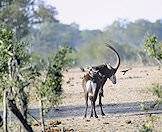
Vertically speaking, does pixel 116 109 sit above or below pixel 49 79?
below

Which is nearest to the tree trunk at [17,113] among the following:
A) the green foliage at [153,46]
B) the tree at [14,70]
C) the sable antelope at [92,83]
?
the tree at [14,70]

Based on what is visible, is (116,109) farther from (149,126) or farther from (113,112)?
(149,126)

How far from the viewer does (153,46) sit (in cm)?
1474

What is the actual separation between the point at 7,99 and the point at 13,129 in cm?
361

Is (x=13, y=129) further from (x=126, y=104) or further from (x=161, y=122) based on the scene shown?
(x=126, y=104)

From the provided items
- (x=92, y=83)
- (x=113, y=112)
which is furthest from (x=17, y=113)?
(x=113, y=112)

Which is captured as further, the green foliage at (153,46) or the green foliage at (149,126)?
the green foliage at (153,46)

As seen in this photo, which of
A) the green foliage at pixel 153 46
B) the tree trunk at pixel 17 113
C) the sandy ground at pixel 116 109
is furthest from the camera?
the sandy ground at pixel 116 109

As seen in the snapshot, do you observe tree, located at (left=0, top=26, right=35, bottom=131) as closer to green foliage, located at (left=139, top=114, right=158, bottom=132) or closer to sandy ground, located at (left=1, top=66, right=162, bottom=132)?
green foliage, located at (left=139, top=114, right=158, bottom=132)

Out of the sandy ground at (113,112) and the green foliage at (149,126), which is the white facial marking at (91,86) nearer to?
the sandy ground at (113,112)

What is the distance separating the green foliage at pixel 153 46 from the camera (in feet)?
48.0

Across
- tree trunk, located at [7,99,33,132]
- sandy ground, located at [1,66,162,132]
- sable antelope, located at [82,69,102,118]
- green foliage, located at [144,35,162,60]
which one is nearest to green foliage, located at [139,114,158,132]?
sandy ground, located at [1,66,162,132]

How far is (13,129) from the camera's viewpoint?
16.8 m

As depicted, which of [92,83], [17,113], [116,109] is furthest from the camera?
[116,109]
